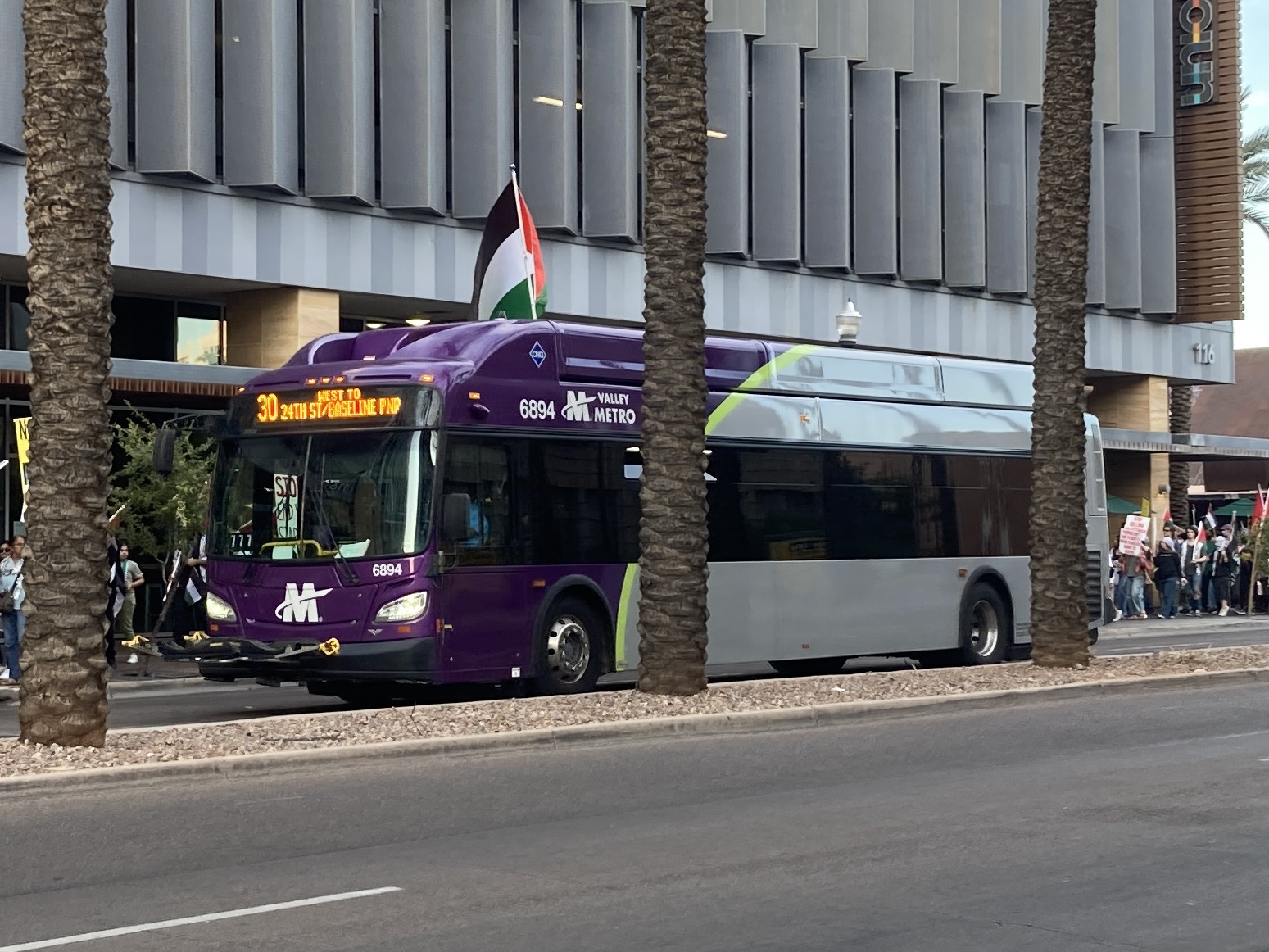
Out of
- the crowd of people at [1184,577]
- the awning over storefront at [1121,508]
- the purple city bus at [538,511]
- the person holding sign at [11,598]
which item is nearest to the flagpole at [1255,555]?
the crowd of people at [1184,577]

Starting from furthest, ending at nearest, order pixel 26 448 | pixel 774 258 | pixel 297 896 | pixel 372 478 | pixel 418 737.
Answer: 1. pixel 774 258
2. pixel 26 448
3. pixel 372 478
4. pixel 418 737
5. pixel 297 896

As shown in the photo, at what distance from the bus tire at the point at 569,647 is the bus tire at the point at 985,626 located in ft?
19.4

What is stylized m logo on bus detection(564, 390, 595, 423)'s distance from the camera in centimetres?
1794

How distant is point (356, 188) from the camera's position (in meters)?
31.4

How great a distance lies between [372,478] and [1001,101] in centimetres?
3158

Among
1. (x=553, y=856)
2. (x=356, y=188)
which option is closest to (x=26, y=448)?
(x=356, y=188)

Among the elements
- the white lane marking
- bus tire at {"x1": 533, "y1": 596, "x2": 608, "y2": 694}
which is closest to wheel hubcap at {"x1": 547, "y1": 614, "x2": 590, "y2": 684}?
bus tire at {"x1": 533, "y1": 596, "x2": 608, "y2": 694}

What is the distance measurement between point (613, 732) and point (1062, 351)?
784 cm

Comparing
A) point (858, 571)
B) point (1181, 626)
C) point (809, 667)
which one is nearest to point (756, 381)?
point (858, 571)

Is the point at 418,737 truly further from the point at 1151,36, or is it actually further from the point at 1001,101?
the point at 1151,36

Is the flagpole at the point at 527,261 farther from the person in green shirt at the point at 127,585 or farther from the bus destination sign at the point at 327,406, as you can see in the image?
the bus destination sign at the point at 327,406

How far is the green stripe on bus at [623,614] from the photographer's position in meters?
18.2

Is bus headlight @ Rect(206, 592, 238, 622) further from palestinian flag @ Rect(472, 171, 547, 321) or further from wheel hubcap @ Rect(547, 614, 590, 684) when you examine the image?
palestinian flag @ Rect(472, 171, 547, 321)

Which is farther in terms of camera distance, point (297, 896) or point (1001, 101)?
point (1001, 101)
